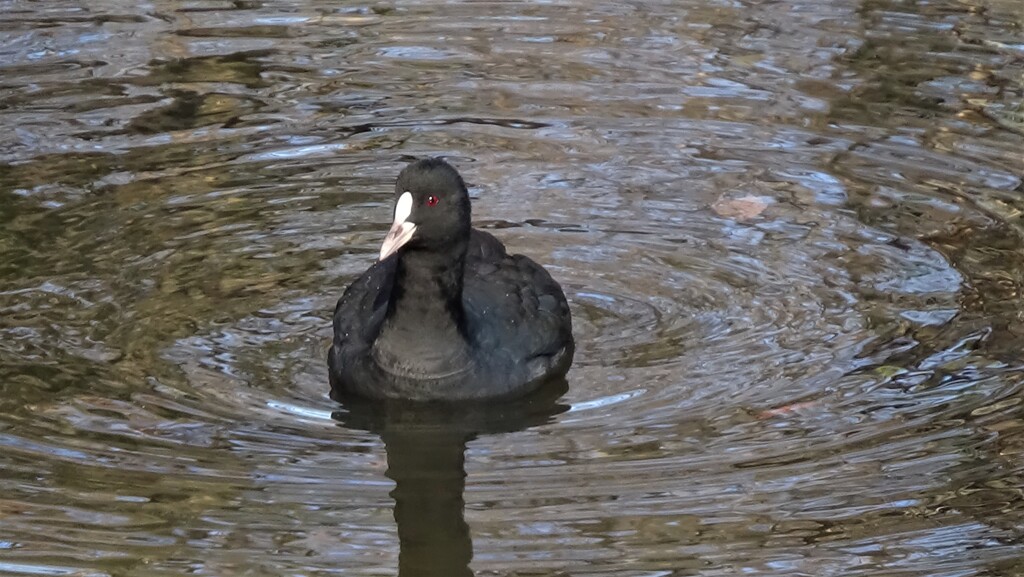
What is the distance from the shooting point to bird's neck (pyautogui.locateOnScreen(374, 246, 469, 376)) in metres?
6.41

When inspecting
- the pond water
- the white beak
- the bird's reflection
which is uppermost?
the white beak

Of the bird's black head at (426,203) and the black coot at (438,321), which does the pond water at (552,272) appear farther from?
the bird's black head at (426,203)

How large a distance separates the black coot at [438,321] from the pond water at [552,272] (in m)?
0.13

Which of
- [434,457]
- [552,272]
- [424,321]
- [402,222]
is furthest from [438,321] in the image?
[552,272]

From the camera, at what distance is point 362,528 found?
212 inches

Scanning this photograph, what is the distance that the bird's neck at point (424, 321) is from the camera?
641 centimetres

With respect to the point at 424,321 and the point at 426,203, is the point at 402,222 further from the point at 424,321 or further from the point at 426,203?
the point at 424,321

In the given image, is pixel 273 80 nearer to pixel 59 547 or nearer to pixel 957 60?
pixel 957 60

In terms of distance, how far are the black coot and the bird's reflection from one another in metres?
0.08

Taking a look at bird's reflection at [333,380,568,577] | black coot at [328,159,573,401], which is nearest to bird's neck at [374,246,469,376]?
black coot at [328,159,573,401]

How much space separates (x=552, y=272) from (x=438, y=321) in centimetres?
123

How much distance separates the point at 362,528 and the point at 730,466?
1201mm

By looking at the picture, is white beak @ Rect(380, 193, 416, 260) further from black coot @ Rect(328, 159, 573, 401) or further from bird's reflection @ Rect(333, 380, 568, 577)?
bird's reflection @ Rect(333, 380, 568, 577)

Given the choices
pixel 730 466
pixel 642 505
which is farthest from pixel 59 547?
pixel 730 466
